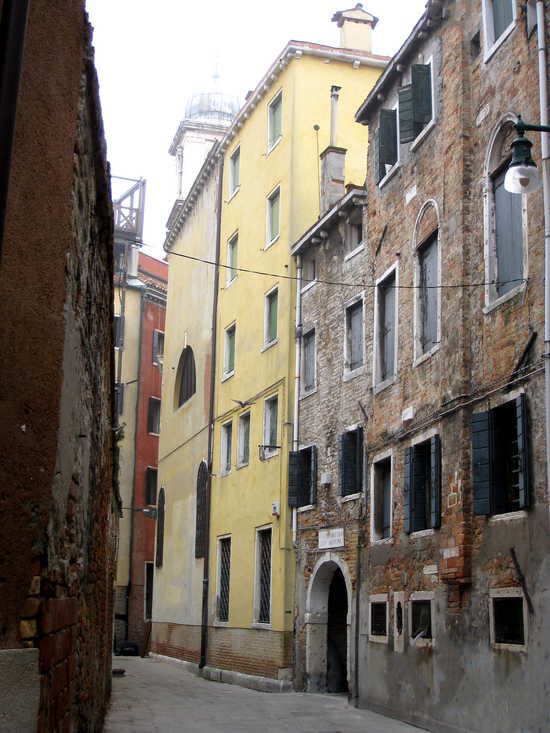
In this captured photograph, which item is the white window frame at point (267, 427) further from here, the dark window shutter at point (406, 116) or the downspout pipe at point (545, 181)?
the downspout pipe at point (545, 181)

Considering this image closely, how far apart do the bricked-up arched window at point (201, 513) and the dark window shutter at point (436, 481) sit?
12.5 metres

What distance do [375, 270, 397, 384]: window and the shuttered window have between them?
140 centimetres

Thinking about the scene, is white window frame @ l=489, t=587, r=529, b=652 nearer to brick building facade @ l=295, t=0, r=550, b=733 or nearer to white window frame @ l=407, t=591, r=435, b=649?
brick building facade @ l=295, t=0, r=550, b=733

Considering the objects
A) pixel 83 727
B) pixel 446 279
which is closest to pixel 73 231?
pixel 83 727

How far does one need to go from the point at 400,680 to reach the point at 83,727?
7.47 meters

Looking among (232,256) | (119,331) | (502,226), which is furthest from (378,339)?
(119,331)

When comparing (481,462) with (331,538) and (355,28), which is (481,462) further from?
(355,28)

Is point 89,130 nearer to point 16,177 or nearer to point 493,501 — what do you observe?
point 16,177

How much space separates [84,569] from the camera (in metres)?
6.13

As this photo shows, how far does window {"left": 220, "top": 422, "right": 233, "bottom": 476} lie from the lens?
78.4ft

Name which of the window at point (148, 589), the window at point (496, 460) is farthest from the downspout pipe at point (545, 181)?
the window at point (148, 589)

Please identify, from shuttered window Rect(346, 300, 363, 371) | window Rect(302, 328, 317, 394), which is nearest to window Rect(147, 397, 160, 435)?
window Rect(302, 328, 317, 394)

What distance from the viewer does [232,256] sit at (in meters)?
25.4

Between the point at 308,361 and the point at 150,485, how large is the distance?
668 inches
